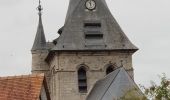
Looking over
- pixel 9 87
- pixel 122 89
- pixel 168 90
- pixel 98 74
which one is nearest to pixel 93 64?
pixel 98 74

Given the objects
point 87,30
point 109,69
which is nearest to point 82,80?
point 109,69

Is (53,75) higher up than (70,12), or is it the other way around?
(70,12)

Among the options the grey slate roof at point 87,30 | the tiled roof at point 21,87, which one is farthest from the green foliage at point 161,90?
the grey slate roof at point 87,30

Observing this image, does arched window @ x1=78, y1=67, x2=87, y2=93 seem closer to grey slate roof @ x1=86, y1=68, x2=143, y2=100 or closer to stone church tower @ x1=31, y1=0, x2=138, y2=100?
stone church tower @ x1=31, y1=0, x2=138, y2=100

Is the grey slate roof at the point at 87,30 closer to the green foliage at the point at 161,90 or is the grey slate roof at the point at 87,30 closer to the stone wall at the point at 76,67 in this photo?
the stone wall at the point at 76,67

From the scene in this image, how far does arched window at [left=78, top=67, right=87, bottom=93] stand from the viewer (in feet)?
180

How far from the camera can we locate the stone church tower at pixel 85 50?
54.4 metres

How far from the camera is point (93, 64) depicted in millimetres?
55125

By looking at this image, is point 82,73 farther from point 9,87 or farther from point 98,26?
point 9,87

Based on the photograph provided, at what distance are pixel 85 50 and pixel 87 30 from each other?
2.39 m

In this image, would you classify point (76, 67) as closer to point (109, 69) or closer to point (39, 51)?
point (109, 69)

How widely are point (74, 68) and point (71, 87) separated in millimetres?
1516

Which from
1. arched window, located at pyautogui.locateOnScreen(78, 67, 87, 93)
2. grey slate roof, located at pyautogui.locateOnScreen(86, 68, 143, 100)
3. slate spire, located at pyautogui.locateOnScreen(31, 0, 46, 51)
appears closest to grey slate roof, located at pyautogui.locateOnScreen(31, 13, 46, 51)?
slate spire, located at pyautogui.locateOnScreen(31, 0, 46, 51)

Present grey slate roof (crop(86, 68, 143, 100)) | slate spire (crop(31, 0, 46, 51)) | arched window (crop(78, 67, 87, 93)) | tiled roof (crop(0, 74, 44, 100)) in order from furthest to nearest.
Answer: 1. slate spire (crop(31, 0, 46, 51))
2. arched window (crop(78, 67, 87, 93))
3. grey slate roof (crop(86, 68, 143, 100))
4. tiled roof (crop(0, 74, 44, 100))
